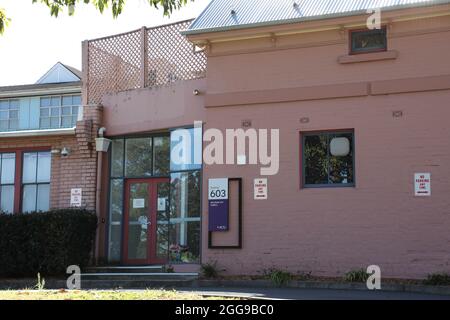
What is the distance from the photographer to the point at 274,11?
1438 centimetres

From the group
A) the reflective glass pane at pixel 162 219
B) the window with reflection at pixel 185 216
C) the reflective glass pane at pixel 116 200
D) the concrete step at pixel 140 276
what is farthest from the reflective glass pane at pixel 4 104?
the window with reflection at pixel 185 216

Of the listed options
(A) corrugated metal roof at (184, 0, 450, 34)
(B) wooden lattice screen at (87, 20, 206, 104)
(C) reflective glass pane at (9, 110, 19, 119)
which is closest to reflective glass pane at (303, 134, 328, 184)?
(A) corrugated metal roof at (184, 0, 450, 34)

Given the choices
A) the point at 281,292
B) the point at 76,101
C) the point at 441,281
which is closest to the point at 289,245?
the point at 281,292

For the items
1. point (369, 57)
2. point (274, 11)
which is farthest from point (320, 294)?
point (274, 11)

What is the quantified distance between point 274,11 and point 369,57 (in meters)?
2.34

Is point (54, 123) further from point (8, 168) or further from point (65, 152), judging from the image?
point (65, 152)

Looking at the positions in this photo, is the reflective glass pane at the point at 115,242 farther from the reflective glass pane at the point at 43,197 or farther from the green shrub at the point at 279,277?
the green shrub at the point at 279,277

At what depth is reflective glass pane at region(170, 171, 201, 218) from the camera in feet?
49.0

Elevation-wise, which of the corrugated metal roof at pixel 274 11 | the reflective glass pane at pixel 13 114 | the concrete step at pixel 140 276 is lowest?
the concrete step at pixel 140 276

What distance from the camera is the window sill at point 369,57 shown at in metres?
13.3

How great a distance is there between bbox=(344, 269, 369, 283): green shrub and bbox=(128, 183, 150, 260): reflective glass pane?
5.44 meters

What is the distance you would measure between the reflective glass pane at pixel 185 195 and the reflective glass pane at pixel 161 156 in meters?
0.99

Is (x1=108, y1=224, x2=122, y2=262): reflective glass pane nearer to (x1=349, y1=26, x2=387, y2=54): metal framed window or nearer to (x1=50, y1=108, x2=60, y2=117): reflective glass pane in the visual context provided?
(x1=50, y1=108, x2=60, y2=117): reflective glass pane
